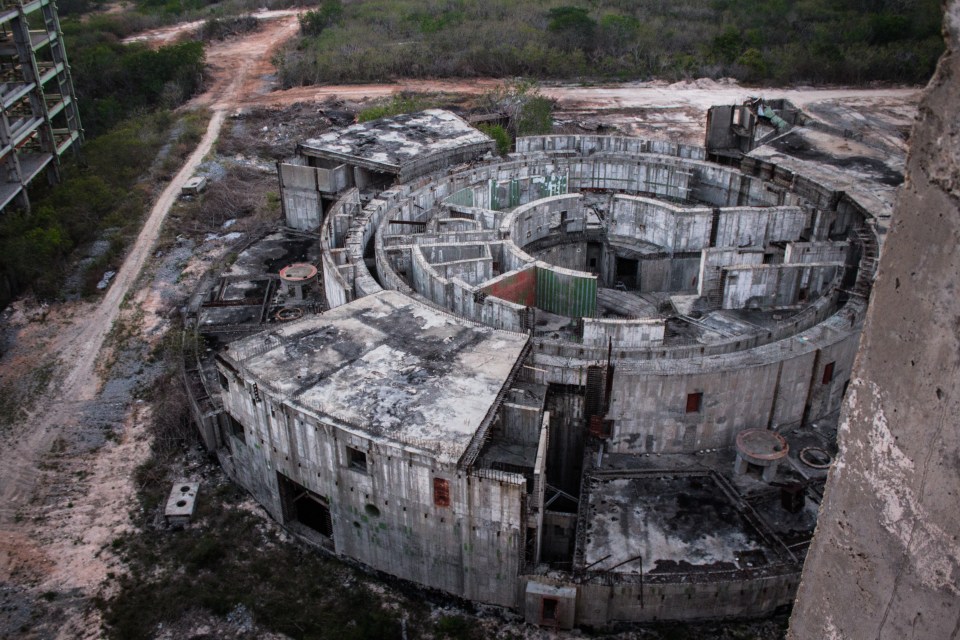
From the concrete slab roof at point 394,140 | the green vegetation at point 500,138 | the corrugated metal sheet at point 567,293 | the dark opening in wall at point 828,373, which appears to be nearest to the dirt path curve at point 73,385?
the concrete slab roof at point 394,140

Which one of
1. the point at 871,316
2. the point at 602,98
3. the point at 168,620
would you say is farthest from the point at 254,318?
the point at 602,98

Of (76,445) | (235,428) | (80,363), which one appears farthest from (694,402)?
(80,363)

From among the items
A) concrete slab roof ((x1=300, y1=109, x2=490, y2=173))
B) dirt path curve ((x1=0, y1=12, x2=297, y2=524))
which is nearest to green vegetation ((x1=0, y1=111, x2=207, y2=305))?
dirt path curve ((x1=0, y1=12, x2=297, y2=524))

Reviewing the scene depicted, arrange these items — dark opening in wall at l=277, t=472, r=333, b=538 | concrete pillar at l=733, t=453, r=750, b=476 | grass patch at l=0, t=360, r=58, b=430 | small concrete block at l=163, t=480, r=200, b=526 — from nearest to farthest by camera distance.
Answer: dark opening in wall at l=277, t=472, r=333, b=538, concrete pillar at l=733, t=453, r=750, b=476, small concrete block at l=163, t=480, r=200, b=526, grass patch at l=0, t=360, r=58, b=430

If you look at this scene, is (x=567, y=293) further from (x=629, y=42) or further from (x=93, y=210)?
(x=629, y=42)

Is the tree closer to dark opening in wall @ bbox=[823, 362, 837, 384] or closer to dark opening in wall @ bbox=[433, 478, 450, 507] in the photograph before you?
dark opening in wall @ bbox=[823, 362, 837, 384]

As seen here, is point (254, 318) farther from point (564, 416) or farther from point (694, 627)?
point (694, 627)
